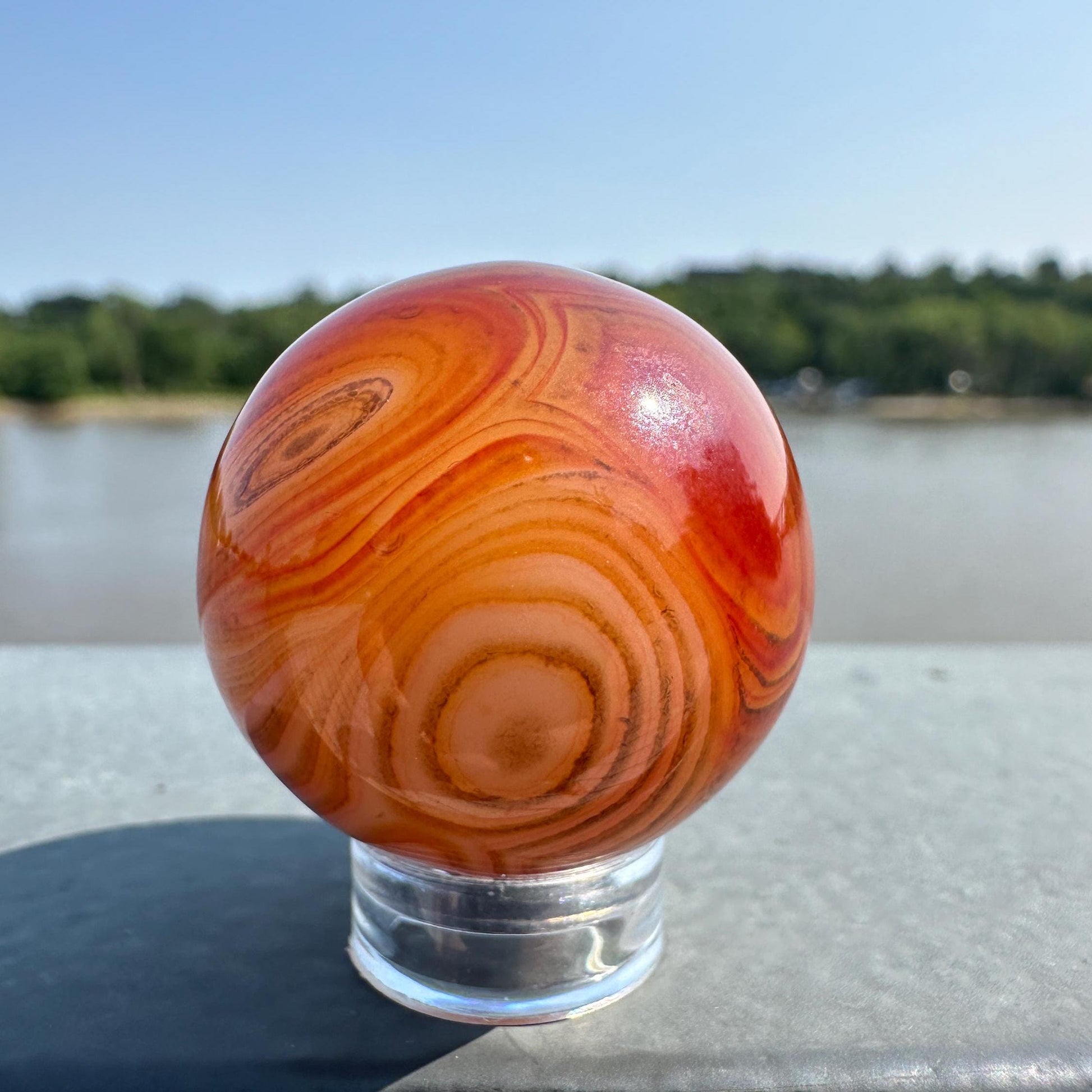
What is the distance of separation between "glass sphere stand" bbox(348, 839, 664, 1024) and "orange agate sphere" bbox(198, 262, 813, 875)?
5.0 inches

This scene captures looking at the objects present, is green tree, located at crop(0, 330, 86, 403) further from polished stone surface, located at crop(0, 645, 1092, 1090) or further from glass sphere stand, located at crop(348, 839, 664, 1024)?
glass sphere stand, located at crop(348, 839, 664, 1024)

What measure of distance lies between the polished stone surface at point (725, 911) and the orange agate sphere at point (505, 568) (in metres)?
0.32

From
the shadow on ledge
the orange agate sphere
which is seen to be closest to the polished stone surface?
the shadow on ledge

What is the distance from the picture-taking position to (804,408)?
51.1m

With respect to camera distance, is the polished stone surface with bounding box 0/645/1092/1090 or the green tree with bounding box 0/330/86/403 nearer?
the polished stone surface with bounding box 0/645/1092/1090

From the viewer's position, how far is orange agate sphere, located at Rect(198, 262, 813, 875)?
1.48m

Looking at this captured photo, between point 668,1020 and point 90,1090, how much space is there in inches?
34.2

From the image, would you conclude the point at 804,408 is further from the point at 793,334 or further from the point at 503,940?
the point at 503,940

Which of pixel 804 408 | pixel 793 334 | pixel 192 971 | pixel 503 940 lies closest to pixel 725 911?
pixel 503 940

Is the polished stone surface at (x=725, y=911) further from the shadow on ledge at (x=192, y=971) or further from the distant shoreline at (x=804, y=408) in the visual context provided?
the distant shoreline at (x=804, y=408)

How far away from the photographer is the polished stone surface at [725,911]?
5.53 feet

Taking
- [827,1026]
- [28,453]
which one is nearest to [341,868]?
[827,1026]

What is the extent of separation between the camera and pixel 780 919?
7.04ft

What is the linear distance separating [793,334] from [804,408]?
9729mm
